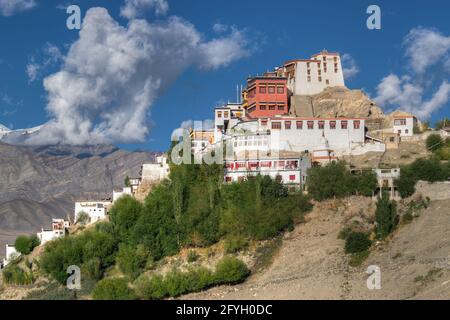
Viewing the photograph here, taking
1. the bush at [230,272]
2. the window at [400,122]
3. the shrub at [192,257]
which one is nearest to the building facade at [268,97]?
the window at [400,122]

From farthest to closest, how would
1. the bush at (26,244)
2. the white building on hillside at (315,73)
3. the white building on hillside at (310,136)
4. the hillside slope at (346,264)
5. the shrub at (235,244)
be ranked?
the white building on hillside at (315,73) → the bush at (26,244) → the white building on hillside at (310,136) → the shrub at (235,244) → the hillside slope at (346,264)

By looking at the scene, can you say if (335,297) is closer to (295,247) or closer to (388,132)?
(295,247)

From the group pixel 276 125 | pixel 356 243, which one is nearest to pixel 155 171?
pixel 276 125

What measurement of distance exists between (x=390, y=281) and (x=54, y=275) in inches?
1084

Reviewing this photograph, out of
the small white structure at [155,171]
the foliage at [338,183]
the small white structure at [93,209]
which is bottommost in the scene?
the small white structure at [93,209]

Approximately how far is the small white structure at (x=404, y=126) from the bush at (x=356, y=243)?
2031cm

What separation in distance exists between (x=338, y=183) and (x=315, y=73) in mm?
23290

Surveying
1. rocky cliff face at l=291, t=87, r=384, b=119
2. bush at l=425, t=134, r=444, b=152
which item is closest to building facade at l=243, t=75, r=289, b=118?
rocky cliff face at l=291, t=87, r=384, b=119

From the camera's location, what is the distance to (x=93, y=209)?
288 ft

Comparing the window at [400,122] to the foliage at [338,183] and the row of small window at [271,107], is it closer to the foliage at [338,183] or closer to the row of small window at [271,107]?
the row of small window at [271,107]

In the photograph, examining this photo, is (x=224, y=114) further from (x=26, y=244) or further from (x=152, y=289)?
(x=152, y=289)

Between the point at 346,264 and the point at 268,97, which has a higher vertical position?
the point at 268,97

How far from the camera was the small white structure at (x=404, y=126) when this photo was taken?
8069 centimetres

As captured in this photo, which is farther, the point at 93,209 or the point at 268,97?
the point at 93,209
